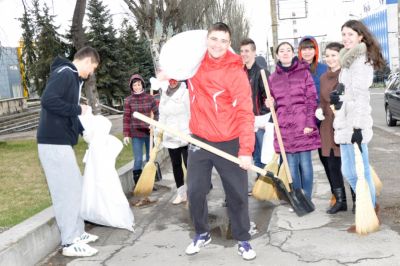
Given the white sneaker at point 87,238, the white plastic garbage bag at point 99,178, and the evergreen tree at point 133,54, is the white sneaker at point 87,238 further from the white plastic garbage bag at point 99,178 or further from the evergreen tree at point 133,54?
the evergreen tree at point 133,54

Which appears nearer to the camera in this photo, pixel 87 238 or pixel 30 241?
pixel 30 241

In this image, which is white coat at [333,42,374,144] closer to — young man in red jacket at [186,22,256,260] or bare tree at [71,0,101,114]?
young man in red jacket at [186,22,256,260]

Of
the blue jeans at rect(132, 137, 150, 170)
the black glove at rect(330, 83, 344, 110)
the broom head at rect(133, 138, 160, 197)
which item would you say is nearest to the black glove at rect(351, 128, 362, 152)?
the black glove at rect(330, 83, 344, 110)

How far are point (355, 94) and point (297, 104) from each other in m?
0.72

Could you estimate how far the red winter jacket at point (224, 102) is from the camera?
150 inches

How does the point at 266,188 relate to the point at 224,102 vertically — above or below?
below

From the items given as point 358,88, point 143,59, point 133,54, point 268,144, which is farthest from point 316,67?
point 143,59

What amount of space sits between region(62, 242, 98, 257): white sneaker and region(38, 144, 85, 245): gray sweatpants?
57mm

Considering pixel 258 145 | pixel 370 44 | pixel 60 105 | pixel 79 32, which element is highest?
pixel 79 32

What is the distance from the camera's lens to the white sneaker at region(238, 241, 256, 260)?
3.92m

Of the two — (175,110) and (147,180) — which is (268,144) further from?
(147,180)

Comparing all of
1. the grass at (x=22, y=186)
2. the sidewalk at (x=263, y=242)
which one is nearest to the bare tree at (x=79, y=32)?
the grass at (x=22, y=186)

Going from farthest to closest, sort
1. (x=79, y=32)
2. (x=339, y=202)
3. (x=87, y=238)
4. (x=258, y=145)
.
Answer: (x=79, y=32), (x=258, y=145), (x=339, y=202), (x=87, y=238)

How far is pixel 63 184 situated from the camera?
421 cm
